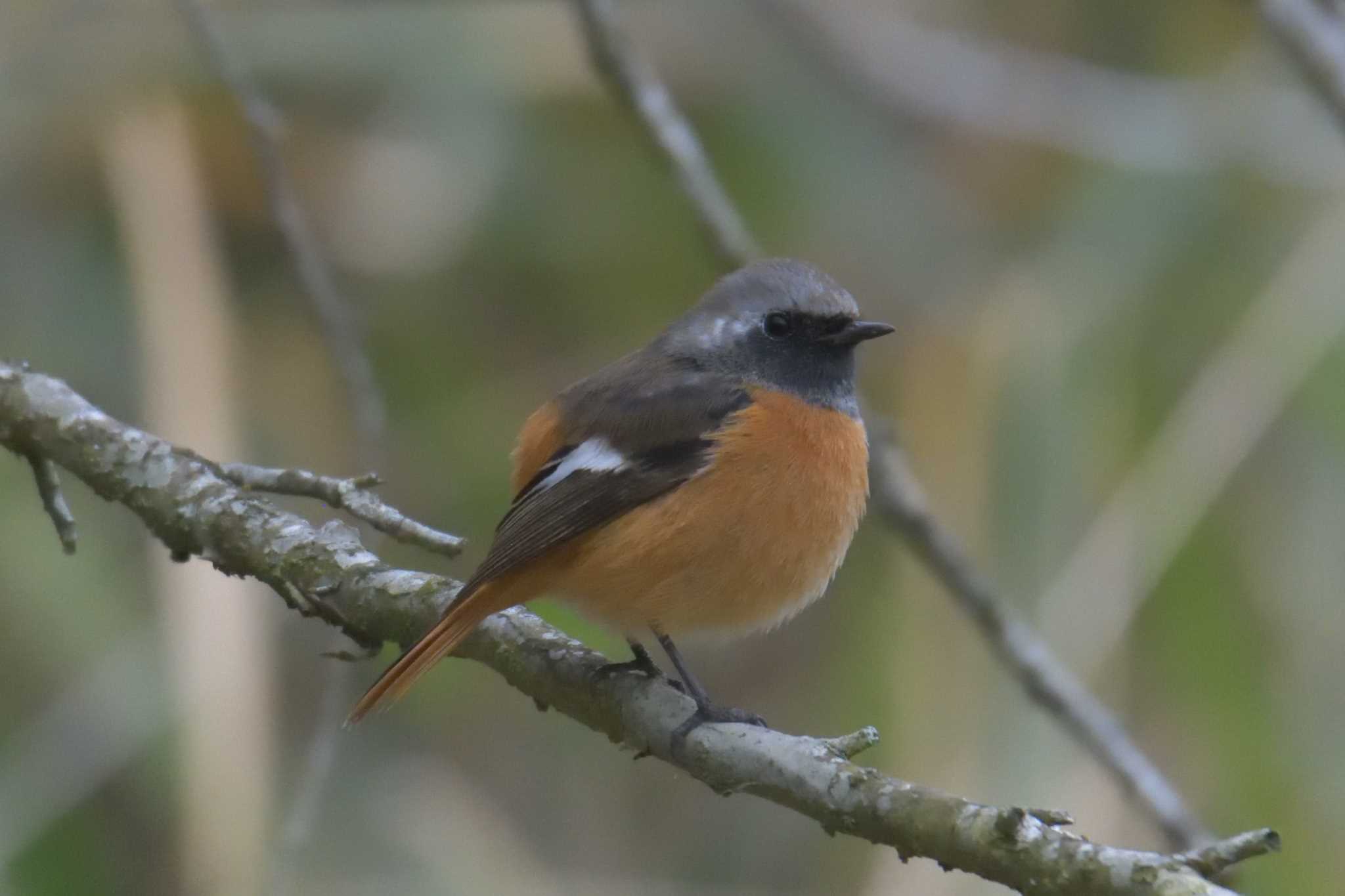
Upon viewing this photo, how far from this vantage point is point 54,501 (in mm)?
3766

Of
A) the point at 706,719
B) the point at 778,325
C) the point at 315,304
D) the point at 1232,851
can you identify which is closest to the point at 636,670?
the point at 706,719

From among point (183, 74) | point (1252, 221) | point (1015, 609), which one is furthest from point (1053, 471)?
point (183, 74)

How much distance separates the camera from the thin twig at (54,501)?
12.1ft

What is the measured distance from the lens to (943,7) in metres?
7.61

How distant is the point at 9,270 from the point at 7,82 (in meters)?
0.80

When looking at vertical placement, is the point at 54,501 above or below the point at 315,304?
below

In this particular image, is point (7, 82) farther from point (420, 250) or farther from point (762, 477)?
point (762, 477)

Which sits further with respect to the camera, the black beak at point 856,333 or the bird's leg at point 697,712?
the black beak at point 856,333

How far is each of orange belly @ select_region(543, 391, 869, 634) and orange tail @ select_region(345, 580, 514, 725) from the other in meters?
0.35

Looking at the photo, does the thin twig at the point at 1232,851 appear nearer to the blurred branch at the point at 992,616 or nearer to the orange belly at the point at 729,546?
the orange belly at the point at 729,546

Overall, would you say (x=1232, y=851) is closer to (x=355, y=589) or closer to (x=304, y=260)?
(x=355, y=589)

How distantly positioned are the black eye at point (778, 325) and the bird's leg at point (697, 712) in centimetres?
101

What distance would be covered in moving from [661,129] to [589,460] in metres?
1.48

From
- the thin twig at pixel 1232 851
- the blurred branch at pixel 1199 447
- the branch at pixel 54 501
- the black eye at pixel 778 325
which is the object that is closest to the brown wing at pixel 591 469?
the black eye at pixel 778 325
